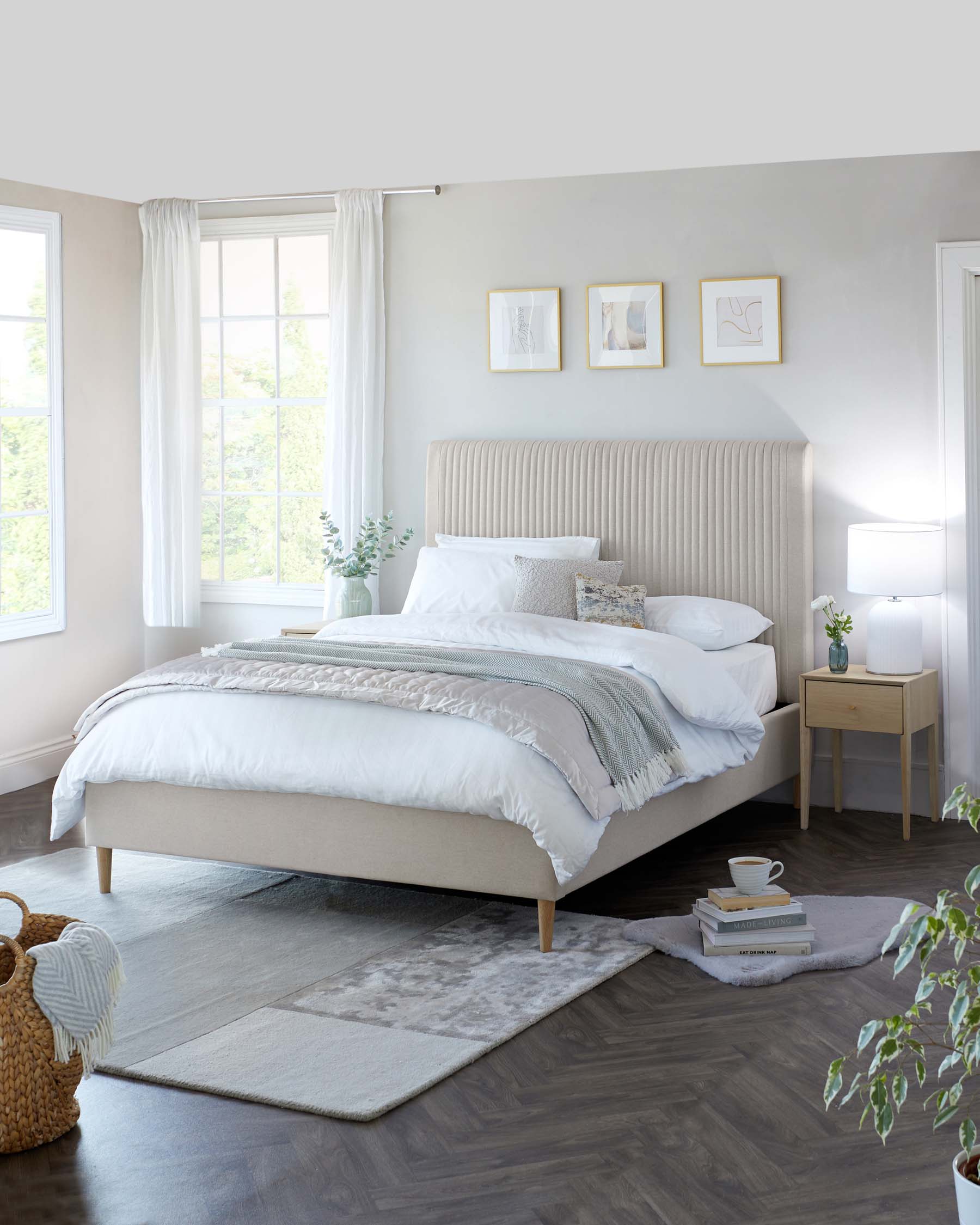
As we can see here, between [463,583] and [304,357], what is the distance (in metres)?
1.72

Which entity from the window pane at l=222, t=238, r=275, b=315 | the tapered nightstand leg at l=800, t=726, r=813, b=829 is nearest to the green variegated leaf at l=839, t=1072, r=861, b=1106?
the tapered nightstand leg at l=800, t=726, r=813, b=829

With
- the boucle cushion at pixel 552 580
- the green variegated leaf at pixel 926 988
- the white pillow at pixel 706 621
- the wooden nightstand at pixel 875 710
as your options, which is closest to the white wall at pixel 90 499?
the boucle cushion at pixel 552 580

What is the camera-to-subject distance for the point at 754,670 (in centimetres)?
529

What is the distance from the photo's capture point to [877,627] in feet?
17.3

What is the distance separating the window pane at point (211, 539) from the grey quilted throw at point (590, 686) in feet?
7.46

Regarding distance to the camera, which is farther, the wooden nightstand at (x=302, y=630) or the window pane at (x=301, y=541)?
A: the window pane at (x=301, y=541)

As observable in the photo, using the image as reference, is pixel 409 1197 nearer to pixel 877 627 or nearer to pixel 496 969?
pixel 496 969

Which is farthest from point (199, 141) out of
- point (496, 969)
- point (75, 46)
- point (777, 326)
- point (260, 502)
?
point (260, 502)

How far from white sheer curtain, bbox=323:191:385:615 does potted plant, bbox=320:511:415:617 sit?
0.25ft

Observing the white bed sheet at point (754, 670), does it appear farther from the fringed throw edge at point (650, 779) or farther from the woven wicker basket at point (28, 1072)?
the woven wicker basket at point (28, 1072)

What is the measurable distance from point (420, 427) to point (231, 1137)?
4.17m

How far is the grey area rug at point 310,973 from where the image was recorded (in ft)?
10.3

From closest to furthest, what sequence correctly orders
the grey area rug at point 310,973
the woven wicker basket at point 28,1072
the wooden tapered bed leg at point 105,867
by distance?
1. the woven wicker basket at point 28,1072
2. the grey area rug at point 310,973
3. the wooden tapered bed leg at point 105,867

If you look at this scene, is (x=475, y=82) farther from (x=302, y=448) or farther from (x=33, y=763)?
(x=302, y=448)
